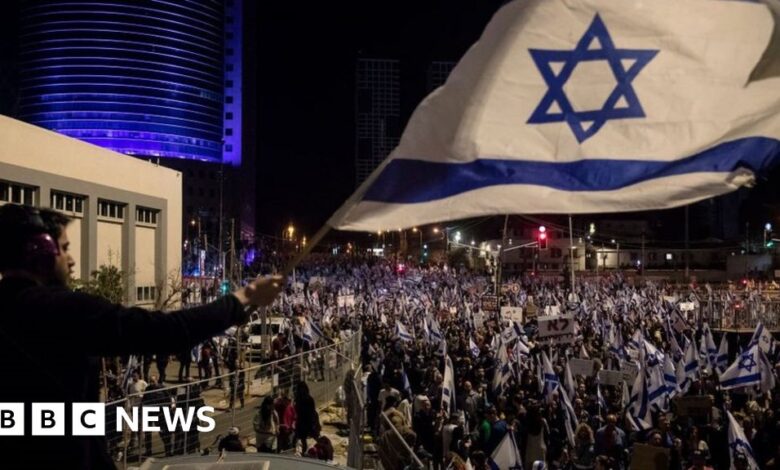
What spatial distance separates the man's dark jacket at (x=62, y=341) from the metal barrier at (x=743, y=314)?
29.0 metres

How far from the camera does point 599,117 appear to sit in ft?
12.6

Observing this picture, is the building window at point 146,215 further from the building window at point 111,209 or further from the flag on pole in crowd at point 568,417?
the flag on pole in crowd at point 568,417

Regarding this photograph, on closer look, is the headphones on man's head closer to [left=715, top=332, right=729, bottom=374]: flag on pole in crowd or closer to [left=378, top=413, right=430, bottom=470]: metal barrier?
[left=378, top=413, right=430, bottom=470]: metal barrier

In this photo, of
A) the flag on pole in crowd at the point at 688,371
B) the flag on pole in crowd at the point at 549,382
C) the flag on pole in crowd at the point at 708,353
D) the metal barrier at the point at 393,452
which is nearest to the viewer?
the metal barrier at the point at 393,452

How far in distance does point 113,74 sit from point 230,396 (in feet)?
354

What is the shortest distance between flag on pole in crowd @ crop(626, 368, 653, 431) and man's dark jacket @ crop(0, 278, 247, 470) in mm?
10872

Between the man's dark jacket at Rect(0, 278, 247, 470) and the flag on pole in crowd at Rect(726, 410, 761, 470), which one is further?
the flag on pole in crowd at Rect(726, 410, 761, 470)

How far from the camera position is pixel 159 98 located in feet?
380

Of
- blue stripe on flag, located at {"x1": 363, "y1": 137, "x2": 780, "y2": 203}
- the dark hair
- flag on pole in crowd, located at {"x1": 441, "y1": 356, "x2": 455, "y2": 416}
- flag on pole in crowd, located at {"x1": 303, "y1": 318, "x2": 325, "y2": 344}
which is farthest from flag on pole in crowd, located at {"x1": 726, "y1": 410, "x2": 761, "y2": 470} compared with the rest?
flag on pole in crowd, located at {"x1": 303, "y1": 318, "x2": 325, "y2": 344}

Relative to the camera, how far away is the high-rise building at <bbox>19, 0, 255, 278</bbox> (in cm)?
10988

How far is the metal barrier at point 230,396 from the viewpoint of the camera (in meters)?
10.6

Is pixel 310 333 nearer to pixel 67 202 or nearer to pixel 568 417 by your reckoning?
pixel 568 417

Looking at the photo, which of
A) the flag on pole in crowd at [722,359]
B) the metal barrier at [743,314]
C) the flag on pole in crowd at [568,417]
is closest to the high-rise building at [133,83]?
the metal barrier at [743,314]

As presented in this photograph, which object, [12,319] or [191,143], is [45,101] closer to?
[191,143]
